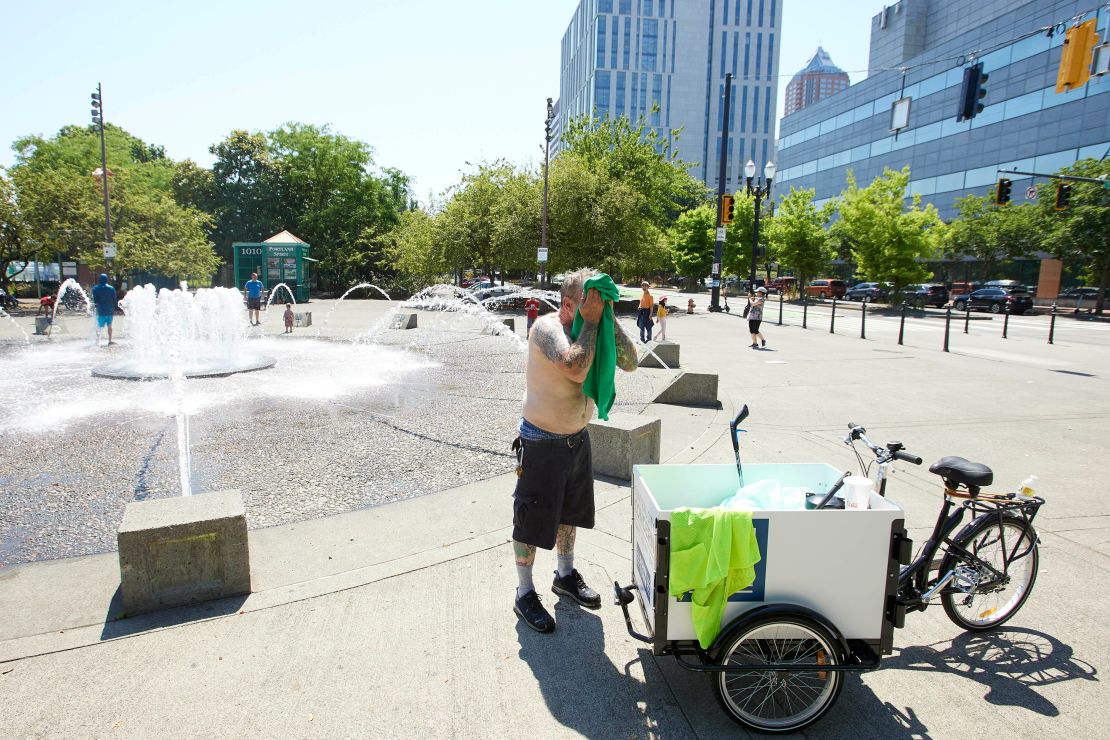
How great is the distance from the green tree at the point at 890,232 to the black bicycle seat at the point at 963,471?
40.6 meters

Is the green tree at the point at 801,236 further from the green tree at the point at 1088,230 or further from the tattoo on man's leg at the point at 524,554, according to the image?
the tattoo on man's leg at the point at 524,554

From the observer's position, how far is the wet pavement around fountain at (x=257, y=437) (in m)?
5.55

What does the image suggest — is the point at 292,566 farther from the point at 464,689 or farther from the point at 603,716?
the point at 603,716

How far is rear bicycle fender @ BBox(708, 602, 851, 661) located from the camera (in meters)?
2.79

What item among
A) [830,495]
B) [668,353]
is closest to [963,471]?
[830,495]

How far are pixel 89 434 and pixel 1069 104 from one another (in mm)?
53198

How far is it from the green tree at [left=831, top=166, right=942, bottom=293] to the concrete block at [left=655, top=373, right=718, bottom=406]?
34946 mm

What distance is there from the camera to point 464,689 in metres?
3.16

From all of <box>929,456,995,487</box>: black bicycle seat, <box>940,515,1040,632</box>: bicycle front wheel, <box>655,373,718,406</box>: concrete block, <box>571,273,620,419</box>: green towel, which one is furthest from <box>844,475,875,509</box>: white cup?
<box>655,373,718,406</box>: concrete block

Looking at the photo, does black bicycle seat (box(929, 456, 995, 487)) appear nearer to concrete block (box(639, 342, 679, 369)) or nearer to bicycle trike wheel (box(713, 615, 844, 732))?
bicycle trike wheel (box(713, 615, 844, 732))

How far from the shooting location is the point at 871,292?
47.3 m

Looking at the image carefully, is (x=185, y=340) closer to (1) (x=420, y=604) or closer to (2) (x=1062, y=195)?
(1) (x=420, y=604)

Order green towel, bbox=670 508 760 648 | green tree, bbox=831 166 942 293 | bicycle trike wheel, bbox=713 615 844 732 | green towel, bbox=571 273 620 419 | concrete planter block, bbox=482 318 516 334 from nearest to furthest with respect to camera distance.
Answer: green towel, bbox=670 508 760 648, bicycle trike wheel, bbox=713 615 844 732, green towel, bbox=571 273 620 419, concrete planter block, bbox=482 318 516 334, green tree, bbox=831 166 942 293

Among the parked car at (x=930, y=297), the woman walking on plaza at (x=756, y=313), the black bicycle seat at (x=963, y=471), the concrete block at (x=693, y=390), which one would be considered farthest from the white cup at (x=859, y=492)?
the parked car at (x=930, y=297)
